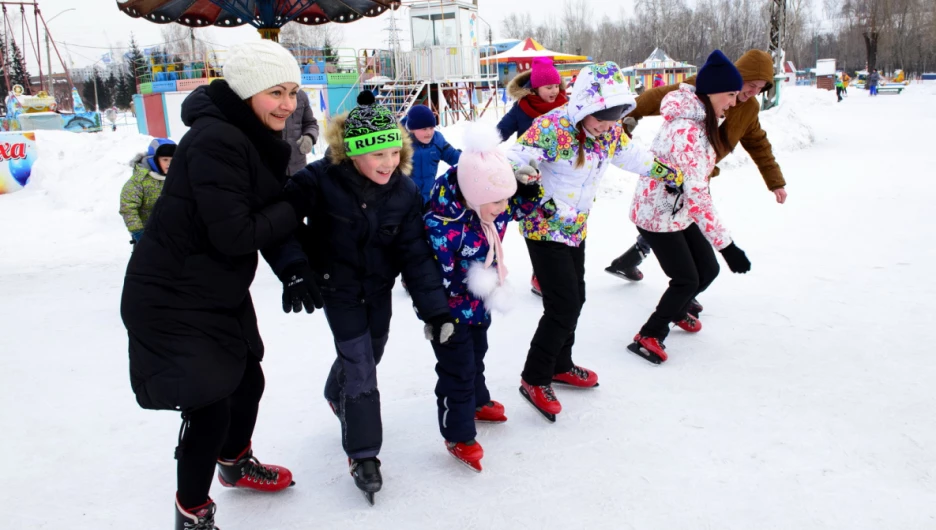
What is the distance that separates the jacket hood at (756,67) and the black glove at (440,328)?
2.23 m

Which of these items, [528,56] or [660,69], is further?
[660,69]

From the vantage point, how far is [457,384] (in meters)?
2.48

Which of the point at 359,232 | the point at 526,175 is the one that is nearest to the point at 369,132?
the point at 359,232

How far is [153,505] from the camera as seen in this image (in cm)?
236

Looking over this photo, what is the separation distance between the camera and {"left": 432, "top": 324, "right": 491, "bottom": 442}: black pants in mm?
2459

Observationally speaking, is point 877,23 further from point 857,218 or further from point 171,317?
point 171,317

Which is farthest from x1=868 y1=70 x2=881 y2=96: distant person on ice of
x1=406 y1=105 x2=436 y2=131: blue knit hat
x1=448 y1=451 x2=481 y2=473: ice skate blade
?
x1=448 y1=451 x2=481 y2=473: ice skate blade

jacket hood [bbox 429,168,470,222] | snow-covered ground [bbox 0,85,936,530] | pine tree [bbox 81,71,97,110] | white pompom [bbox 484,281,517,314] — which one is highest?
pine tree [bbox 81,71,97,110]

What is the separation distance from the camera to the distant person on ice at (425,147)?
4.61 m

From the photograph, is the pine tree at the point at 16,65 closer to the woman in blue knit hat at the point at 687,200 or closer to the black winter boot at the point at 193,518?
the woman in blue knit hat at the point at 687,200

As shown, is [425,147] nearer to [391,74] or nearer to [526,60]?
[391,74]

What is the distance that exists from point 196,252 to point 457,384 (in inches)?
43.7

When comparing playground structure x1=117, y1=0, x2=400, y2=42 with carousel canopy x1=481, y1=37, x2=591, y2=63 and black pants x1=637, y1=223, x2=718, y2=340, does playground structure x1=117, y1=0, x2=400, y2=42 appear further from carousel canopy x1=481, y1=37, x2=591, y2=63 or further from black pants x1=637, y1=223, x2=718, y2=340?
carousel canopy x1=481, y1=37, x2=591, y2=63

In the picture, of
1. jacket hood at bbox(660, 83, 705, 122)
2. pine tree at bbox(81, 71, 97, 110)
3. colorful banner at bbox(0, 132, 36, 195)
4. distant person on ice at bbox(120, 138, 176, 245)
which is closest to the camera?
jacket hood at bbox(660, 83, 705, 122)
